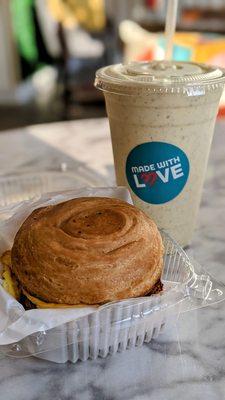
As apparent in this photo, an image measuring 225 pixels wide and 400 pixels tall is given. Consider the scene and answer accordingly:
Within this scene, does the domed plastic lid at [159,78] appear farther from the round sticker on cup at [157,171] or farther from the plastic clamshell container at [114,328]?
the plastic clamshell container at [114,328]

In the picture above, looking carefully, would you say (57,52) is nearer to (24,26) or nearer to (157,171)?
(24,26)

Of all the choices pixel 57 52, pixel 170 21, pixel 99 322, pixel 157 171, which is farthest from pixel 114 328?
pixel 57 52

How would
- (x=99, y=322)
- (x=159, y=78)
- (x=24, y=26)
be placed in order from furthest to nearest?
(x=24, y=26)
(x=159, y=78)
(x=99, y=322)

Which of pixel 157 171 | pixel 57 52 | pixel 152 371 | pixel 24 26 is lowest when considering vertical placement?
pixel 57 52

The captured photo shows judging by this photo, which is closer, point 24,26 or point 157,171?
point 157,171

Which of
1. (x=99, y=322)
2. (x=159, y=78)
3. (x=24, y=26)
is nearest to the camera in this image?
(x=99, y=322)

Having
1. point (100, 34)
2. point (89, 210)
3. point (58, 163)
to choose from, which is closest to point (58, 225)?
point (89, 210)

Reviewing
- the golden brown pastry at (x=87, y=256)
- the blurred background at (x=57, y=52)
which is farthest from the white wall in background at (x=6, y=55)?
the golden brown pastry at (x=87, y=256)
